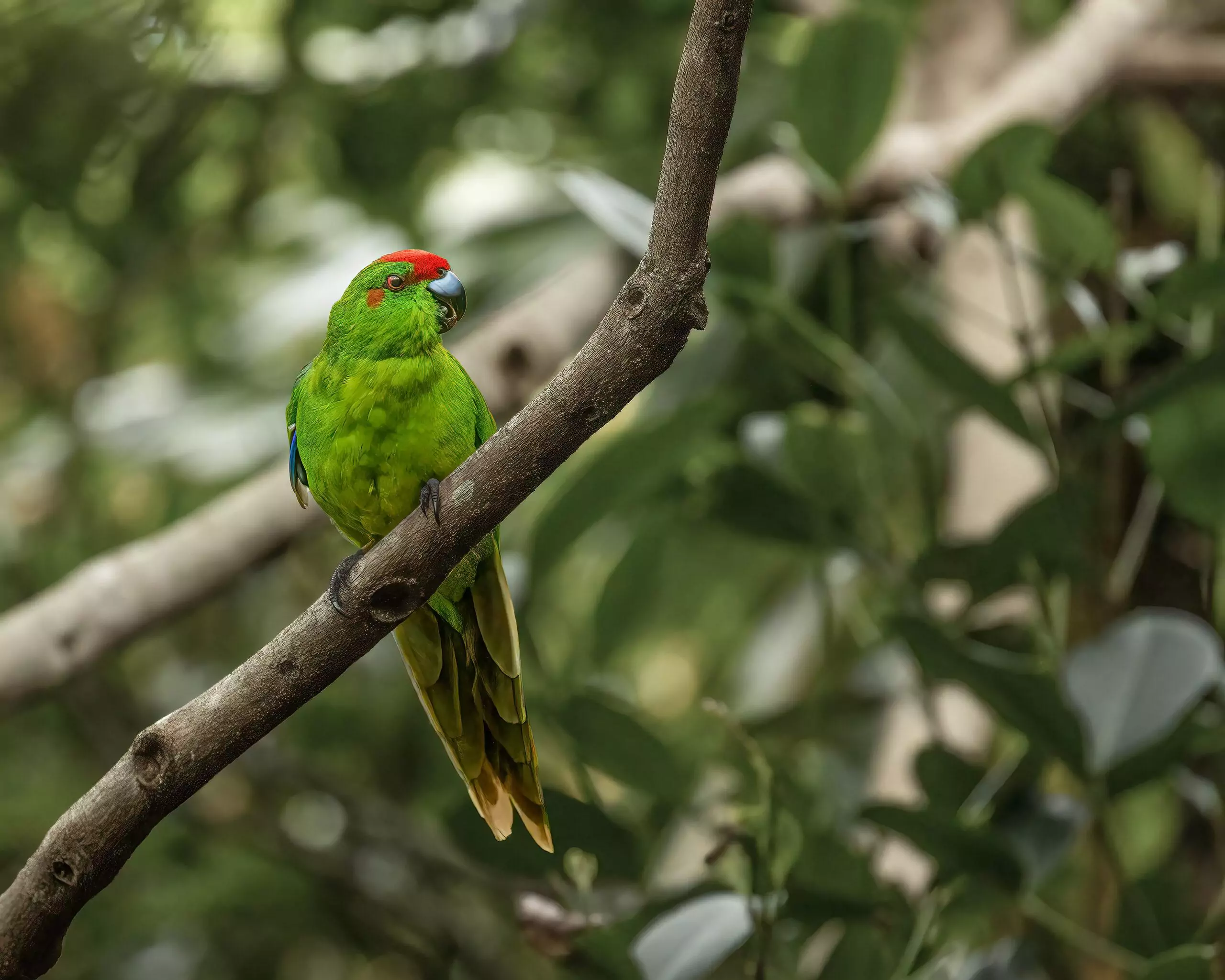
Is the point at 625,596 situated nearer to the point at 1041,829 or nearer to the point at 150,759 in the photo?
the point at 1041,829

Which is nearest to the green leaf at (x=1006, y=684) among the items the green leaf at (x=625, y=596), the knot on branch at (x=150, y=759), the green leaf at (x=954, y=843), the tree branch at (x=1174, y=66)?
the green leaf at (x=954, y=843)

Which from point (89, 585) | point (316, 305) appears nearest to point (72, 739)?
point (316, 305)

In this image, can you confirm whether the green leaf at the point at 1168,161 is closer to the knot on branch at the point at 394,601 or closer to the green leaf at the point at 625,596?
the green leaf at the point at 625,596

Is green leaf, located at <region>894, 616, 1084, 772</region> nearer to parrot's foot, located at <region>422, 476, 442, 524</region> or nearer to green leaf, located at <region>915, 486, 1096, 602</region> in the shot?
green leaf, located at <region>915, 486, 1096, 602</region>

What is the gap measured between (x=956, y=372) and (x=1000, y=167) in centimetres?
19

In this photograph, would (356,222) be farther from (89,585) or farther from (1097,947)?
(1097,947)

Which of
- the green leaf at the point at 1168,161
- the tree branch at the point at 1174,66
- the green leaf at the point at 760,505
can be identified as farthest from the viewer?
the tree branch at the point at 1174,66

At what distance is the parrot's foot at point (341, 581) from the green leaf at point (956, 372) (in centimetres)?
61

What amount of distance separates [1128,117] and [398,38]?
132 cm

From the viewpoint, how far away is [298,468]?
0.88 m

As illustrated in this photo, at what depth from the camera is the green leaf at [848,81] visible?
3.96 ft

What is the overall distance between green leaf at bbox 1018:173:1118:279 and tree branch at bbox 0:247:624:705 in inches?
19.7

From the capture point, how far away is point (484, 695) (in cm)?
83

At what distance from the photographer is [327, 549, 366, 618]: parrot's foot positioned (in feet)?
2.06
